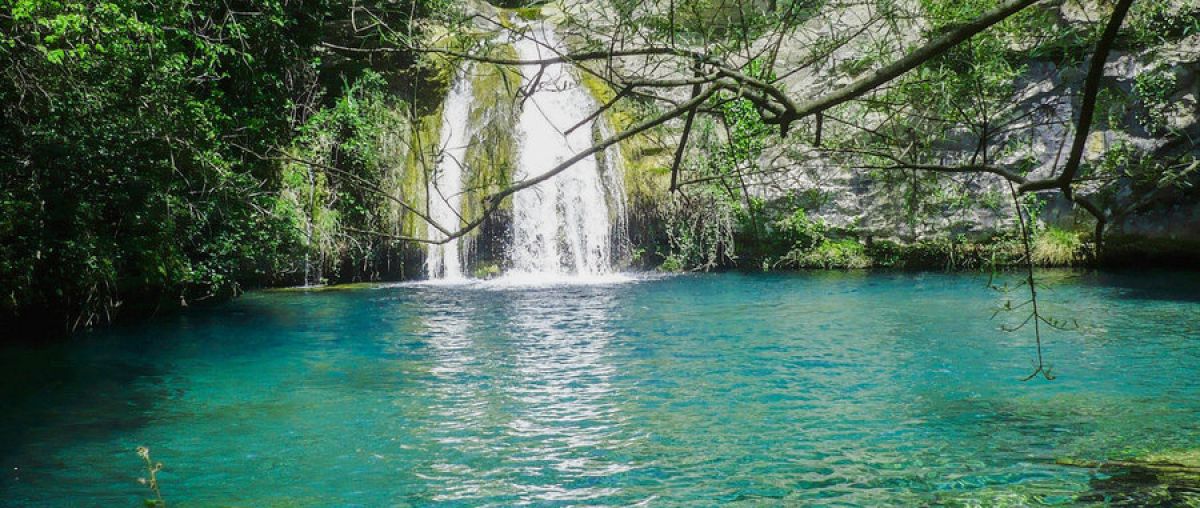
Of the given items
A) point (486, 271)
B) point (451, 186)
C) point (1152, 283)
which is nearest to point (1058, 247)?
point (1152, 283)

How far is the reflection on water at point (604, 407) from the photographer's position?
18.1ft

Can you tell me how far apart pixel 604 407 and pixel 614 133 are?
7.59ft

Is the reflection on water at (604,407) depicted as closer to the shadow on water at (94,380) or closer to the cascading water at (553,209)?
the shadow on water at (94,380)

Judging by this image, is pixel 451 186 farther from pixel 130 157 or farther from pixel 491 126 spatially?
pixel 130 157

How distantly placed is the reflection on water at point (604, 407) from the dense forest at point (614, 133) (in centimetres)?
158

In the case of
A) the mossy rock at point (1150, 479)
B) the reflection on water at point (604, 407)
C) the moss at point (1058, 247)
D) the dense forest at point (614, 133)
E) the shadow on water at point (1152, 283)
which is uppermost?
the dense forest at point (614, 133)

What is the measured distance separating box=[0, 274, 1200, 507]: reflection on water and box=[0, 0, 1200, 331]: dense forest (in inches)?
62.3

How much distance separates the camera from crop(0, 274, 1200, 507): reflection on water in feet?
18.1

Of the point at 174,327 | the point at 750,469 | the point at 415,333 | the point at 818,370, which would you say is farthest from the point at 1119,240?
the point at 174,327

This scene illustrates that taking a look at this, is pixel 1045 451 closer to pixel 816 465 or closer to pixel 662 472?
pixel 816 465

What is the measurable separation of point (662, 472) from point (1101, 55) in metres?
4.06

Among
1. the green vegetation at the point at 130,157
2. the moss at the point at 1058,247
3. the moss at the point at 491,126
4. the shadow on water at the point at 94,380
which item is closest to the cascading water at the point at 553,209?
the moss at the point at 491,126

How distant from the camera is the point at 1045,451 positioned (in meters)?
5.90

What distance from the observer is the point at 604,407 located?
24.4 ft
